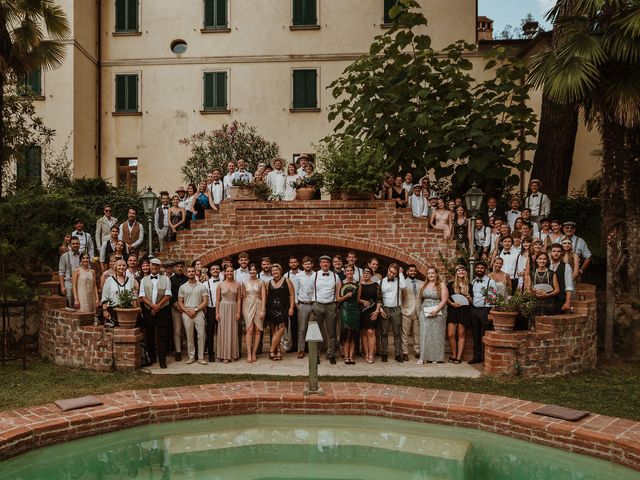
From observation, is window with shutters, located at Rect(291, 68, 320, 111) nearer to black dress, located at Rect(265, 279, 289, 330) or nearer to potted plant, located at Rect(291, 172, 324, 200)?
potted plant, located at Rect(291, 172, 324, 200)

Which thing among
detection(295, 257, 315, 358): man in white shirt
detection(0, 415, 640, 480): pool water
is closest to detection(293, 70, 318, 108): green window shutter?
detection(295, 257, 315, 358): man in white shirt

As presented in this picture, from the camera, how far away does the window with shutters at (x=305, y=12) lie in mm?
20069

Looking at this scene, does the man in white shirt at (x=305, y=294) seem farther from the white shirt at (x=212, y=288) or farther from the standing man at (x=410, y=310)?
the standing man at (x=410, y=310)

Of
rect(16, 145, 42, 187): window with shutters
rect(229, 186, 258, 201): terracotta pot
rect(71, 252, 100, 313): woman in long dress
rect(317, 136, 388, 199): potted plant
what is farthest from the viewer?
rect(16, 145, 42, 187): window with shutters

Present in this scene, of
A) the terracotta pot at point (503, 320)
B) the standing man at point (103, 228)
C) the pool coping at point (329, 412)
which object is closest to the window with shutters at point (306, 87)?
the standing man at point (103, 228)

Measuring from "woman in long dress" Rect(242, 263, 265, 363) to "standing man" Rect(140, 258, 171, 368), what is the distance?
1284 millimetres

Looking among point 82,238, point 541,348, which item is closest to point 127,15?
point 82,238

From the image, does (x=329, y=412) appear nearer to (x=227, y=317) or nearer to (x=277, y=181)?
(x=227, y=317)

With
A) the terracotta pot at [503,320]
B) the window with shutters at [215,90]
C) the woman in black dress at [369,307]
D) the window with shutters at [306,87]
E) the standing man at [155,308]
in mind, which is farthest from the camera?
the window with shutters at [215,90]

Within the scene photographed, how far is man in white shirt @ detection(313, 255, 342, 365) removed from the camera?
34.4 feet

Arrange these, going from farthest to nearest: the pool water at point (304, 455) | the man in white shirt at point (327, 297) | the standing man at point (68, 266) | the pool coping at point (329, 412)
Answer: the standing man at point (68, 266), the man in white shirt at point (327, 297), the pool coping at point (329, 412), the pool water at point (304, 455)

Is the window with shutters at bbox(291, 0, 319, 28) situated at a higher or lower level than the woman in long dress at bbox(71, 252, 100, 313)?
higher

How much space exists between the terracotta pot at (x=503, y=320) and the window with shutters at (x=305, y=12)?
13674mm

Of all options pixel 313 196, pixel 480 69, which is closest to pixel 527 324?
pixel 313 196
